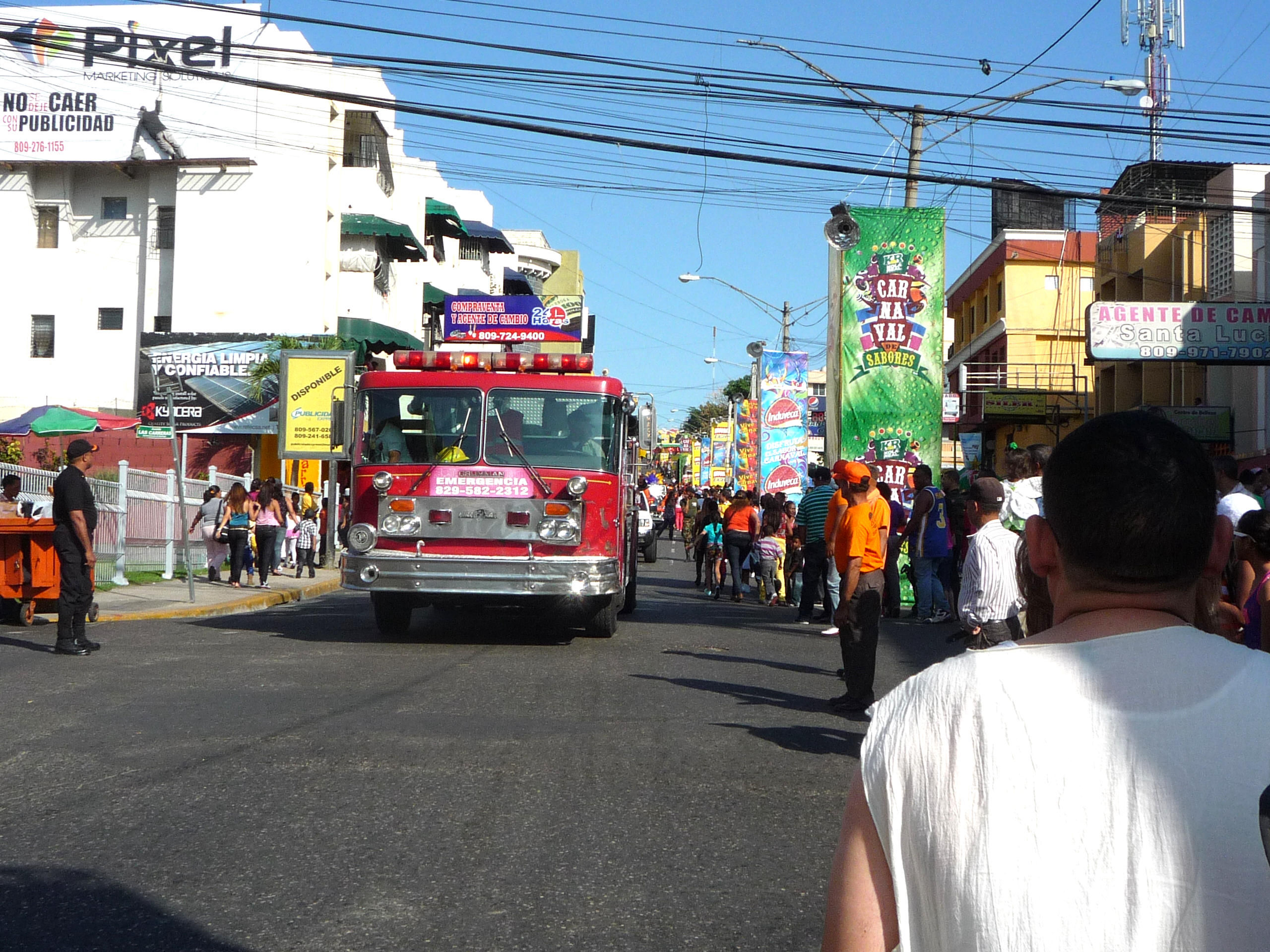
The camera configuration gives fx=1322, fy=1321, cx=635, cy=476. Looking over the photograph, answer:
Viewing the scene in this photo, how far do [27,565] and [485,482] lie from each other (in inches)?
199

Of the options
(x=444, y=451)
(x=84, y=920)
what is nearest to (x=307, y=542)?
(x=444, y=451)

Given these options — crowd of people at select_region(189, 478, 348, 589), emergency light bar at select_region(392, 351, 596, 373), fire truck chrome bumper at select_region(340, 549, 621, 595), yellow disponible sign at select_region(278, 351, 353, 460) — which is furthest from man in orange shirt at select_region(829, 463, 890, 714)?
yellow disponible sign at select_region(278, 351, 353, 460)

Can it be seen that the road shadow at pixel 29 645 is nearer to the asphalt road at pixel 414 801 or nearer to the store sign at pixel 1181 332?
the asphalt road at pixel 414 801

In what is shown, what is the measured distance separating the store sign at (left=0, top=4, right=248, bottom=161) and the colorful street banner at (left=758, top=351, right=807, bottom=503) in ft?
67.8

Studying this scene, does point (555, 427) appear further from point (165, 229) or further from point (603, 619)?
point (165, 229)

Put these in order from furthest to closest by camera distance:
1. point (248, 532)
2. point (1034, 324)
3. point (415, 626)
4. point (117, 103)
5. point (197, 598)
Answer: point (1034, 324), point (117, 103), point (248, 532), point (197, 598), point (415, 626)

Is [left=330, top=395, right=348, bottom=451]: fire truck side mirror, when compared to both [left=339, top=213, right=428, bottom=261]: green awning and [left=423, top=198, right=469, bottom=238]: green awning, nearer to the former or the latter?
[left=339, top=213, right=428, bottom=261]: green awning

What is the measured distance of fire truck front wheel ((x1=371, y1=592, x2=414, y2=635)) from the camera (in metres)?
13.6

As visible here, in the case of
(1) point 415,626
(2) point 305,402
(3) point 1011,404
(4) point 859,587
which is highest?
(3) point 1011,404

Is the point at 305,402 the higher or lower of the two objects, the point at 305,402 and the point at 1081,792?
the higher

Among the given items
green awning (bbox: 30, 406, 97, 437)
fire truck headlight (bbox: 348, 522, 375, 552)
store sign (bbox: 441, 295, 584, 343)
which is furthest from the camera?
store sign (bbox: 441, 295, 584, 343)

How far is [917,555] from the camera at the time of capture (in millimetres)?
16281

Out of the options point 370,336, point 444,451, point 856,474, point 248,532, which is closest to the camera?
point 856,474

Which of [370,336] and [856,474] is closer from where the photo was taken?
[856,474]
